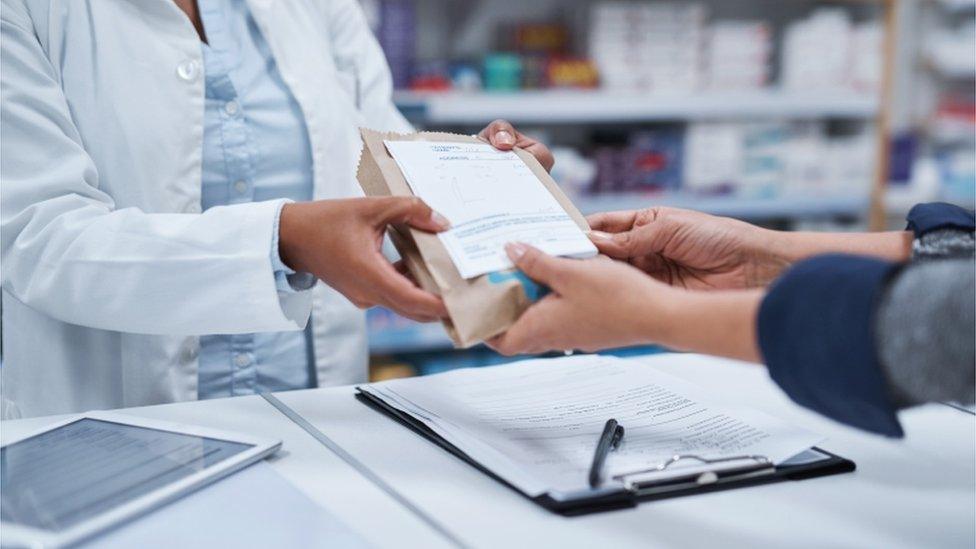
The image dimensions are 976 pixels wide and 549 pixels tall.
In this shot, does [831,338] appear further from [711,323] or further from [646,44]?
[646,44]

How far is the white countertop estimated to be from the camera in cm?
86

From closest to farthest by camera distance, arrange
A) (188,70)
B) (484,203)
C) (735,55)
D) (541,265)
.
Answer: (541,265) → (484,203) → (188,70) → (735,55)

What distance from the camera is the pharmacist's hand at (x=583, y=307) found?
0.94m

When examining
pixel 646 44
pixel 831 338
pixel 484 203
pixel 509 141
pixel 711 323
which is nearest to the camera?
pixel 831 338

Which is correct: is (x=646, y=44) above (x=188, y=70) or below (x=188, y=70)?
above

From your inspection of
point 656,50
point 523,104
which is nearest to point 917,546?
point 523,104

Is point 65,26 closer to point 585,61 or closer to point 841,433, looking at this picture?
point 841,433

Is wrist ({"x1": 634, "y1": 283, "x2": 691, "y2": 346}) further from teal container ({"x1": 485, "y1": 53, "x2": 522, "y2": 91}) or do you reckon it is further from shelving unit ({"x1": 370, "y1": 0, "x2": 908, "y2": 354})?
teal container ({"x1": 485, "y1": 53, "x2": 522, "y2": 91})

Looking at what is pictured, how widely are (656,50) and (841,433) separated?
209 cm

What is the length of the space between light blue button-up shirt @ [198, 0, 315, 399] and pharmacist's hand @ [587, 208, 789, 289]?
1.75ft

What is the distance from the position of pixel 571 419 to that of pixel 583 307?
0.65ft

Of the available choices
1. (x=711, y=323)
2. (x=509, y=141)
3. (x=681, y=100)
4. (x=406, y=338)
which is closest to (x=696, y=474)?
(x=711, y=323)

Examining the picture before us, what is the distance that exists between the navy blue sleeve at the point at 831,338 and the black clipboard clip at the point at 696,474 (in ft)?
0.53

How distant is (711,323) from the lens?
35.2 inches
